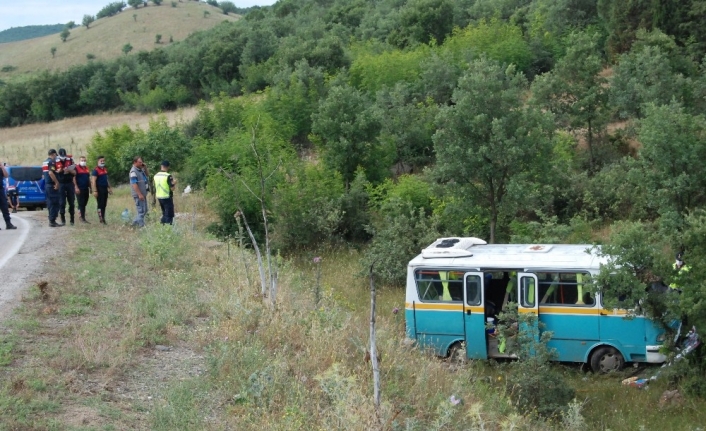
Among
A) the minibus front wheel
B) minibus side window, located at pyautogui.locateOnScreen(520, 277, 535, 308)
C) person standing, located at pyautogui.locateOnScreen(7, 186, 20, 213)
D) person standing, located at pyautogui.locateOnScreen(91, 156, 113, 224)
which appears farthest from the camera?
person standing, located at pyautogui.locateOnScreen(7, 186, 20, 213)

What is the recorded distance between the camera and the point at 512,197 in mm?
19312

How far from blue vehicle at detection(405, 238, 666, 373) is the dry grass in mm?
30573

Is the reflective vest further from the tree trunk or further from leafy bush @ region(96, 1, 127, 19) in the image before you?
leafy bush @ region(96, 1, 127, 19)

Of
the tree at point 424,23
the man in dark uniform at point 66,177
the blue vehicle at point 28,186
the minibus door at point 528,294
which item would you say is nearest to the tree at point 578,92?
the minibus door at point 528,294

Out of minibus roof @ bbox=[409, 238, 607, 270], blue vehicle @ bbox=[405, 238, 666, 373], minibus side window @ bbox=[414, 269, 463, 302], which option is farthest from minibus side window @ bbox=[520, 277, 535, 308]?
minibus side window @ bbox=[414, 269, 463, 302]

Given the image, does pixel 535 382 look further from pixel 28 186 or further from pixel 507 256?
pixel 28 186

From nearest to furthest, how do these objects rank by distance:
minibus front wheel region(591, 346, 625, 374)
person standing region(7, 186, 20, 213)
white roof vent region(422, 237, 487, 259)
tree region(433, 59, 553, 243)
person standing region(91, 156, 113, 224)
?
1. minibus front wheel region(591, 346, 625, 374)
2. white roof vent region(422, 237, 487, 259)
3. person standing region(91, 156, 113, 224)
4. tree region(433, 59, 553, 243)
5. person standing region(7, 186, 20, 213)

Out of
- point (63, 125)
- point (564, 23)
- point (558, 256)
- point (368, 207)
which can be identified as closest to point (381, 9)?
point (564, 23)

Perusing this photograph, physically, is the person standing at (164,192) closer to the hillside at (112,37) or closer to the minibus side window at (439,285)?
the minibus side window at (439,285)

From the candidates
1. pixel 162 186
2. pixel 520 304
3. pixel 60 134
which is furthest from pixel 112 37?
pixel 520 304

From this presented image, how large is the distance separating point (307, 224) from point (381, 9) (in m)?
42.3

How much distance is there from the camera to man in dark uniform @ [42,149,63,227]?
1683 centimetres

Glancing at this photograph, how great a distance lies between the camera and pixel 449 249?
1516 centimetres

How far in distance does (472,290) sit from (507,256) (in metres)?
0.97
